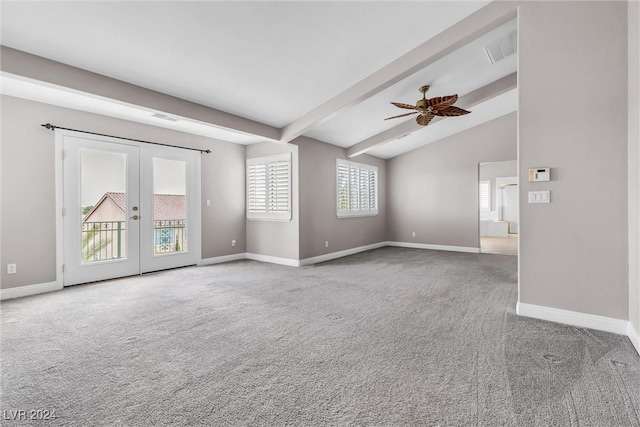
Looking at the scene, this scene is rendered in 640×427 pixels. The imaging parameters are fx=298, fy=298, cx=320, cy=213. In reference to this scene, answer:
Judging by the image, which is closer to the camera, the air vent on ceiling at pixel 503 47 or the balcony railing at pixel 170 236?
the air vent on ceiling at pixel 503 47

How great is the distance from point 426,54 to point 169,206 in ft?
15.2

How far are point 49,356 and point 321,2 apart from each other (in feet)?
11.8

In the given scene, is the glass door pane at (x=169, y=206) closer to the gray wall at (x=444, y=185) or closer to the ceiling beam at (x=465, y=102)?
the ceiling beam at (x=465, y=102)

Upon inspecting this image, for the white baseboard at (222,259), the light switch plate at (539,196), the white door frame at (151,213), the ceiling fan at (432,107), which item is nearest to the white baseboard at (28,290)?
the white door frame at (151,213)

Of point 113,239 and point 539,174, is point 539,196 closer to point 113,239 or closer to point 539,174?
point 539,174

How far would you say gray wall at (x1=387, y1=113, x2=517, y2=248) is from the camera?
6984mm

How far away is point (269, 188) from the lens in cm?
606

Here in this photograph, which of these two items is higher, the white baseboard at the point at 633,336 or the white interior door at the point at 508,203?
the white interior door at the point at 508,203

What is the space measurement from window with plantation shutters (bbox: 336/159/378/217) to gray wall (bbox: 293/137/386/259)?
0.16m

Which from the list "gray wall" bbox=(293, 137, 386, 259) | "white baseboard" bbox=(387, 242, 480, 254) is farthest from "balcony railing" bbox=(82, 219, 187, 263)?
"white baseboard" bbox=(387, 242, 480, 254)

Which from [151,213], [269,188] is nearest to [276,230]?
[269,188]

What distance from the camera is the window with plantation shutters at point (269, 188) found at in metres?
5.79

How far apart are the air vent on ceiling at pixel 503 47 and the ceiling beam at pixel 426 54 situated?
0.61 m

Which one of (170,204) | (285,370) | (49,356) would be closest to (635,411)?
(285,370)
